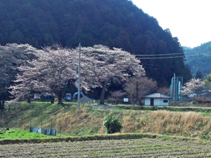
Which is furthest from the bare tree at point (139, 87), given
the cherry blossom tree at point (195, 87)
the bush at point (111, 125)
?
the bush at point (111, 125)

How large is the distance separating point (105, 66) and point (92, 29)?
119 ft

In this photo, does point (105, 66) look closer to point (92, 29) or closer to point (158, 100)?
point (158, 100)

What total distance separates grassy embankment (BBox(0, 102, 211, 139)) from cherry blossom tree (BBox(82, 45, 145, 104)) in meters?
5.86

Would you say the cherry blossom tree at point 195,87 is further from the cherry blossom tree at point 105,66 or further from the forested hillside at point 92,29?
the cherry blossom tree at point 105,66

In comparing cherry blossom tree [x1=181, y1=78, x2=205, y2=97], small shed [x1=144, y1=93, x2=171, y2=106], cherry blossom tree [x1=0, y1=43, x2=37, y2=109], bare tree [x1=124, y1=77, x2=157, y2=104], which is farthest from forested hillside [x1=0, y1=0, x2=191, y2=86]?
small shed [x1=144, y1=93, x2=171, y2=106]

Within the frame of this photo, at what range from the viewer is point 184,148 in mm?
12094

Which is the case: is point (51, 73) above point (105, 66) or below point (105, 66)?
below

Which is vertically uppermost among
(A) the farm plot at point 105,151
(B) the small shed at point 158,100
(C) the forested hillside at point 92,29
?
(C) the forested hillside at point 92,29

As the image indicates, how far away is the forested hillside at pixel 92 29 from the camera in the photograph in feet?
190

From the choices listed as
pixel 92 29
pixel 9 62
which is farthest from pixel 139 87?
pixel 92 29

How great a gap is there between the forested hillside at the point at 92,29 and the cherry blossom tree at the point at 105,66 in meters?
22.8

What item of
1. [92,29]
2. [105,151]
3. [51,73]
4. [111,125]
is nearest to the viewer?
[105,151]

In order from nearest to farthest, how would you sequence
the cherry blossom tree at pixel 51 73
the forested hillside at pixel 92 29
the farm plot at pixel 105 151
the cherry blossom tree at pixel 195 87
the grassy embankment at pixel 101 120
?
the farm plot at pixel 105 151 < the grassy embankment at pixel 101 120 < the cherry blossom tree at pixel 51 73 < the cherry blossom tree at pixel 195 87 < the forested hillside at pixel 92 29

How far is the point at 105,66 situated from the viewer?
31969 mm
